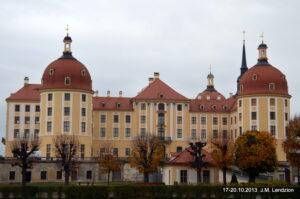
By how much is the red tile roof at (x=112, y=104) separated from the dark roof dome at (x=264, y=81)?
16743mm

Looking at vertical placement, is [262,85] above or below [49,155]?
above

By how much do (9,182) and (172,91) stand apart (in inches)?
1123

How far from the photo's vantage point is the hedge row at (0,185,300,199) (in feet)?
125

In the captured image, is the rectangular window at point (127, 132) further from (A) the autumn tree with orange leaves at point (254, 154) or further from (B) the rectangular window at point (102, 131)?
(A) the autumn tree with orange leaves at point (254, 154)

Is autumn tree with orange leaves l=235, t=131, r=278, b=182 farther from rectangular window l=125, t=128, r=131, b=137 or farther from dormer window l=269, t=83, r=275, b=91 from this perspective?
rectangular window l=125, t=128, r=131, b=137

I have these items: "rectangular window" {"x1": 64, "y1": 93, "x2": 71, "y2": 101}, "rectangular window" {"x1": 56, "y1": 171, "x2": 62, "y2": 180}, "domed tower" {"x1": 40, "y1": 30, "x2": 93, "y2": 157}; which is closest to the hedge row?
"rectangular window" {"x1": 56, "y1": 171, "x2": 62, "y2": 180}

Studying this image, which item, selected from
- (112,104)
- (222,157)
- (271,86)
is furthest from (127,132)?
(222,157)

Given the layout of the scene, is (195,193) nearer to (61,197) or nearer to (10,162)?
(61,197)

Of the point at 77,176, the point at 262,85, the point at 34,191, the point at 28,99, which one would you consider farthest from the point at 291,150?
the point at 28,99

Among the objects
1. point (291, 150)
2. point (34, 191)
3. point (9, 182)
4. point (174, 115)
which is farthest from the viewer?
point (174, 115)

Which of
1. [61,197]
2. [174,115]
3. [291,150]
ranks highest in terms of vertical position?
[174,115]

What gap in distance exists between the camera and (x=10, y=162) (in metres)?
64.4

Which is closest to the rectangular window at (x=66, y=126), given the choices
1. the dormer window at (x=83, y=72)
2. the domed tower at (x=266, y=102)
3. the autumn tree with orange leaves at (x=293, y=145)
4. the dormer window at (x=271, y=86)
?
the dormer window at (x=83, y=72)

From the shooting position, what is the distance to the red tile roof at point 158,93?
261 feet
